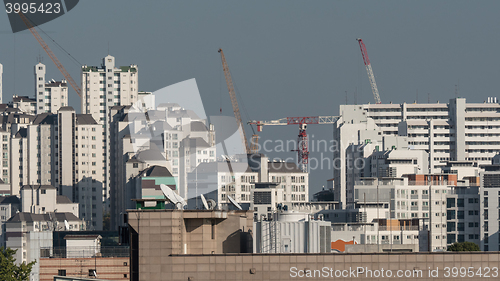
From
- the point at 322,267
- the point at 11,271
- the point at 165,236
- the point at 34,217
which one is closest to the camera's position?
the point at 322,267

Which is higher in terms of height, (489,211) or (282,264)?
(282,264)

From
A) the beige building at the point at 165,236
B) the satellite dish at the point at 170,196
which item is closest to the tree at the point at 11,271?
the satellite dish at the point at 170,196

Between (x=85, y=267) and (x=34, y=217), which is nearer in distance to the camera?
(x=85, y=267)

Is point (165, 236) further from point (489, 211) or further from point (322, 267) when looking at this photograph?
point (489, 211)

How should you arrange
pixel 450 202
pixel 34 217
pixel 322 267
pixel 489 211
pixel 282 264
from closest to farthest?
pixel 282 264, pixel 322 267, pixel 489 211, pixel 450 202, pixel 34 217

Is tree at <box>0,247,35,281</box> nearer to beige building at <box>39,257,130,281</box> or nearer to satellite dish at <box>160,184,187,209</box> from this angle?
beige building at <box>39,257,130,281</box>

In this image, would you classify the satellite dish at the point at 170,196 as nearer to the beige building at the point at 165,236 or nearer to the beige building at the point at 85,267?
the beige building at the point at 165,236

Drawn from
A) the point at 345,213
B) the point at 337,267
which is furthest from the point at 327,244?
the point at 345,213

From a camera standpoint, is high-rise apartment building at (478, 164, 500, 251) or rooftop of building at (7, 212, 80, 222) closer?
high-rise apartment building at (478, 164, 500, 251)

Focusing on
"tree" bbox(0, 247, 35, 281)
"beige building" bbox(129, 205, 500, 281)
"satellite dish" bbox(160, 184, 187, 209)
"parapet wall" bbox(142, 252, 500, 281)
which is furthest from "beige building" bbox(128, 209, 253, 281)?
"tree" bbox(0, 247, 35, 281)

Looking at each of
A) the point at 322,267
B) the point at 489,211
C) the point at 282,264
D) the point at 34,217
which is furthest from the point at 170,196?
the point at 34,217

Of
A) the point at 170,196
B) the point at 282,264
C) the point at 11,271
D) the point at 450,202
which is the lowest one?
the point at 11,271

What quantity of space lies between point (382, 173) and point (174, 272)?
14260cm

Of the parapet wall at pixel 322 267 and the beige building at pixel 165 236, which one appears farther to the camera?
the beige building at pixel 165 236
